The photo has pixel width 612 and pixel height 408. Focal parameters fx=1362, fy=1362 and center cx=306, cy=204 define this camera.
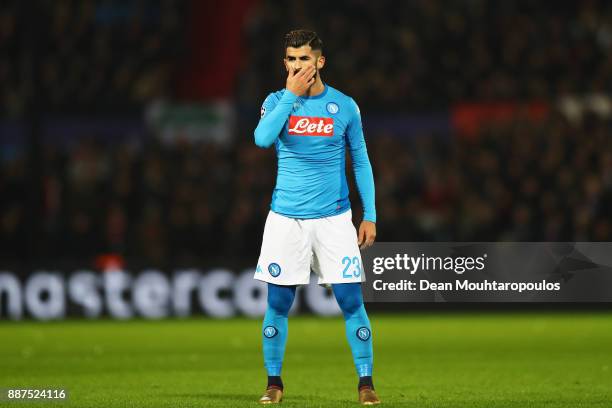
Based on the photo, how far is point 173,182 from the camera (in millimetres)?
19234

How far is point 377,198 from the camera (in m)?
18.5

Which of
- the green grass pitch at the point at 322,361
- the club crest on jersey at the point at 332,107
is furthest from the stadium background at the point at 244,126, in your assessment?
the club crest on jersey at the point at 332,107

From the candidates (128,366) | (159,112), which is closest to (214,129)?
(159,112)

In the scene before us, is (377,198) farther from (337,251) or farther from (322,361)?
(337,251)

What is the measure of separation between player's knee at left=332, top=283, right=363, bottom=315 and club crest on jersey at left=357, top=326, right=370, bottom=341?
0.12m

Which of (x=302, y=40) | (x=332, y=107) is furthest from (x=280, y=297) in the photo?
(x=302, y=40)

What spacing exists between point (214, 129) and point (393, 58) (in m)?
3.41

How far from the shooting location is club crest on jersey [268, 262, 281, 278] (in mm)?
8383

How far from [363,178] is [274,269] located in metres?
0.79

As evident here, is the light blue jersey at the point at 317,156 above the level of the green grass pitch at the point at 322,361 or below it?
above

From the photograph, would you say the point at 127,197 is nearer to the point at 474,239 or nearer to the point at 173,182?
the point at 173,182

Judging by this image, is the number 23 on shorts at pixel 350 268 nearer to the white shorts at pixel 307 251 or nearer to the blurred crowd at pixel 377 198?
the white shorts at pixel 307 251

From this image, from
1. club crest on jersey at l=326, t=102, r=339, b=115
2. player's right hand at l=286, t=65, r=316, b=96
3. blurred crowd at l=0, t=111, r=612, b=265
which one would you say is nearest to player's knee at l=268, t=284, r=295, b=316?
club crest on jersey at l=326, t=102, r=339, b=115

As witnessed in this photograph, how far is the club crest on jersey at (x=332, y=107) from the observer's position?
840 centimetres
